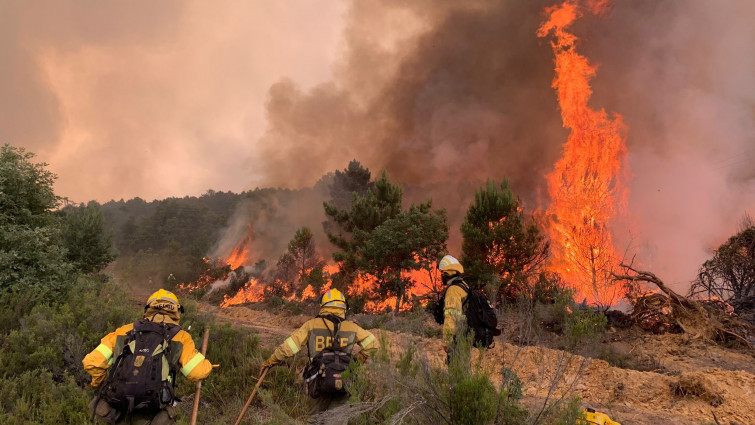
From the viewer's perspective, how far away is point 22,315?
7078 mm

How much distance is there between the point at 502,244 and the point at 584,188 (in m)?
8.88

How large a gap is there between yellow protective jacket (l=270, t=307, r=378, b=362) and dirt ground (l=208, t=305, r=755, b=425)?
0.41 metres

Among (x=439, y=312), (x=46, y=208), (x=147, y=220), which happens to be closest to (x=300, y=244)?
(x=46, y=208)

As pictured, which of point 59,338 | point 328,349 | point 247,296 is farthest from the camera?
point 247,296

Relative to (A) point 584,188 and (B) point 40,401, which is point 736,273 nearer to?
(A) point 584,188

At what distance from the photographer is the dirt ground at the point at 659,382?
18.8 ft

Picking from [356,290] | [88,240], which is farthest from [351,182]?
[88,240]

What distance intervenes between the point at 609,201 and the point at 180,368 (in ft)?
75.9

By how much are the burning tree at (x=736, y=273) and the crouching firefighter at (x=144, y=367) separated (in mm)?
16239

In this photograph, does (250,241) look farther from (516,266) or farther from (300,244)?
(516,266)

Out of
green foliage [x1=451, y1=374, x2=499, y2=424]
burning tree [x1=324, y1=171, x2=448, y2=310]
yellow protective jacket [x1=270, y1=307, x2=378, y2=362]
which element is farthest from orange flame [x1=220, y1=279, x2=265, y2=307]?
green foliage [x1=451, y1=374, x2=499, y2=424]

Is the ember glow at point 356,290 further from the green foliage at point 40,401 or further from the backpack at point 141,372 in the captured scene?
the backpack at point 141,372

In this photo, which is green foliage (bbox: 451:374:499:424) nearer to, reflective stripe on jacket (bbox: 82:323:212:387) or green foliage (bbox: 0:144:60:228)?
reflective stripe on jacket (bbox: 82:323:212:387)

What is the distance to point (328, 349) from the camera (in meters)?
4.30
